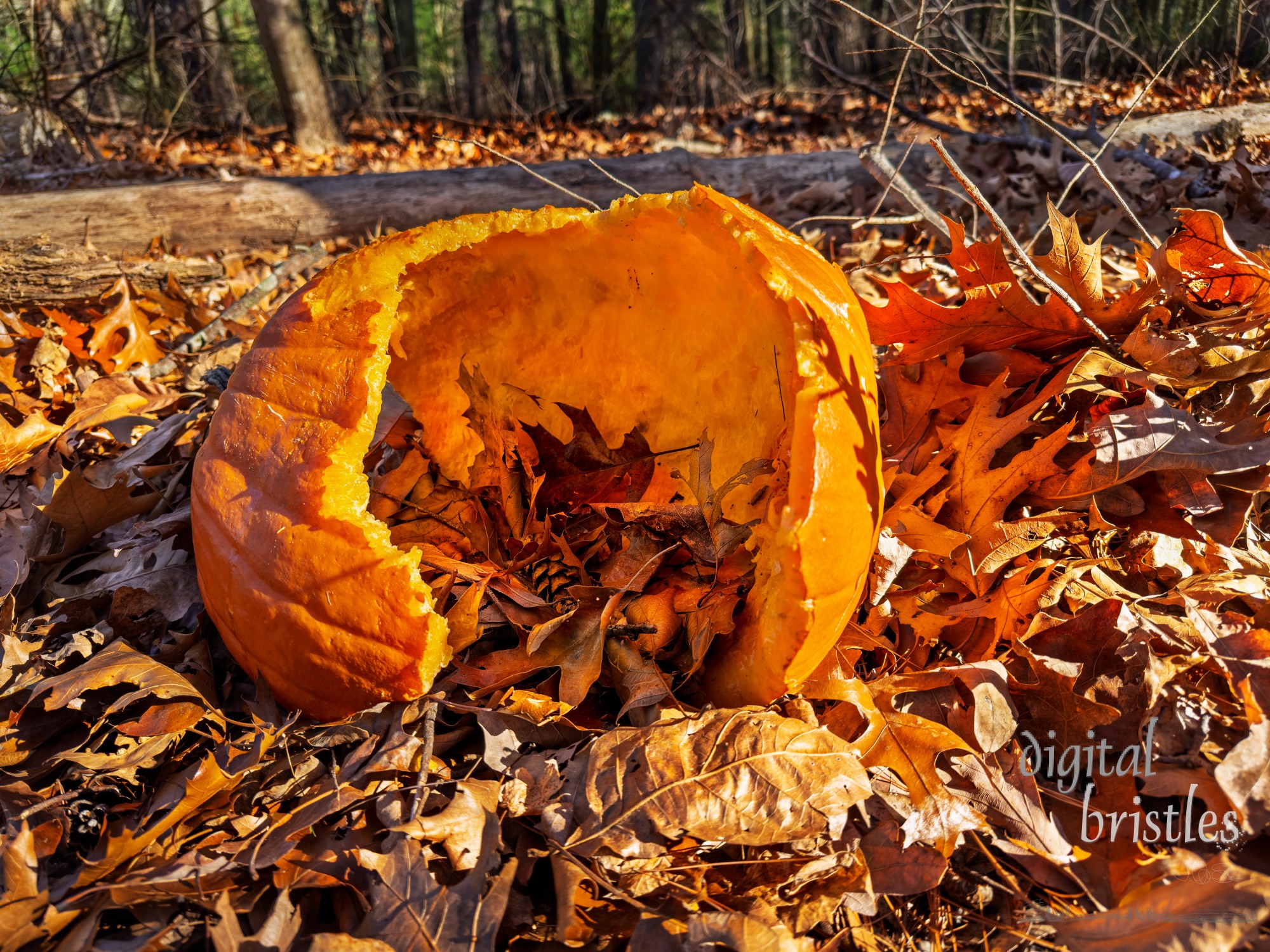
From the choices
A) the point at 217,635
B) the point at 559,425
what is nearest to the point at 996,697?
the point at 559,425

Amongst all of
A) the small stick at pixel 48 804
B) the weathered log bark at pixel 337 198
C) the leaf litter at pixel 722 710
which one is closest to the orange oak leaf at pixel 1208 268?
the leaf litter at pixel 722 710

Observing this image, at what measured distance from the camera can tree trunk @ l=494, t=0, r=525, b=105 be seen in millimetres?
12586

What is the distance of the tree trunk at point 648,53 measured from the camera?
12.0m

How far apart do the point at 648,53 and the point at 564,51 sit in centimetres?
220

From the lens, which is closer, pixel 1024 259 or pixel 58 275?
pixel 1024 259

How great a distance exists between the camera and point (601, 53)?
508 inches

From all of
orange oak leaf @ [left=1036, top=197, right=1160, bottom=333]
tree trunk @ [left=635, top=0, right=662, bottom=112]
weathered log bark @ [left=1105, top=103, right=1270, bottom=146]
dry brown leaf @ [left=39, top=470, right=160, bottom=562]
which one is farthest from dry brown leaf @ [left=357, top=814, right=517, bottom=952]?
tree trunk @ [left=635, top=0, right=662, bottom=112]

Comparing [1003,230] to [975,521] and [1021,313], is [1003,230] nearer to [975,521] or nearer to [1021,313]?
[1021,313]

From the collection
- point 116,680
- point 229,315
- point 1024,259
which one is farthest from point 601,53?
point 116,680

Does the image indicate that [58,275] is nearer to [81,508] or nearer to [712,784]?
[81,508]

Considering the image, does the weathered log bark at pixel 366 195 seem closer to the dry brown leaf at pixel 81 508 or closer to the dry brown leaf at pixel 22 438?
the dry brown leaf at pixel 22 438

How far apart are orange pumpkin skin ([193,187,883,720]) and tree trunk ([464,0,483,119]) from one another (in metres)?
12.0

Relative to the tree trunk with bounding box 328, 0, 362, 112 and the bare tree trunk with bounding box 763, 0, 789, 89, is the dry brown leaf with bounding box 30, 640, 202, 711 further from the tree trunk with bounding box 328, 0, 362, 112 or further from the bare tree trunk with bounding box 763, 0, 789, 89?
the bare tree trunk with bounding box 763, 0, 789, 89

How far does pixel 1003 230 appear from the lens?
6.59ft
